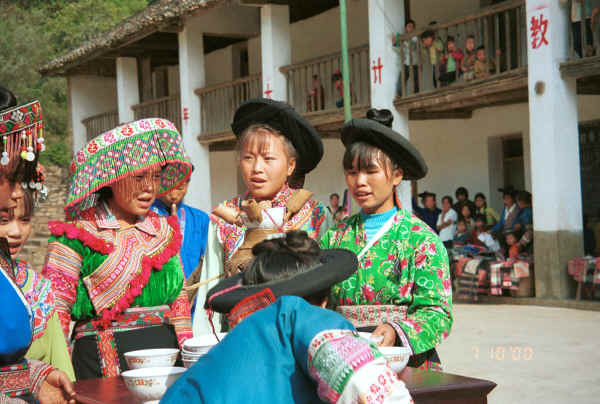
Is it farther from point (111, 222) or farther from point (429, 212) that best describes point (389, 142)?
point (429, 212)

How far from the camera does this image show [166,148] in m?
3.16

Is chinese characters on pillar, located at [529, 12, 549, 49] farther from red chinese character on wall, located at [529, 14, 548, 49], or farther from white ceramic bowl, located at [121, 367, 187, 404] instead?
white ceramic bowl, located at [121, 367, 187, 404]

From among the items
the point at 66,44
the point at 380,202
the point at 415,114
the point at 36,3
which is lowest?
the point at 380,202

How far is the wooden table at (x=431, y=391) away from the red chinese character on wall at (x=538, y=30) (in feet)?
26.2

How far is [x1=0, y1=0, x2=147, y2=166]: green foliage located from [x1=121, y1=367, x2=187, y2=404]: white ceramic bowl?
91.9 feet

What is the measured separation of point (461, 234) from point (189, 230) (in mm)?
8298

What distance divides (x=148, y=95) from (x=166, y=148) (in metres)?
16.8

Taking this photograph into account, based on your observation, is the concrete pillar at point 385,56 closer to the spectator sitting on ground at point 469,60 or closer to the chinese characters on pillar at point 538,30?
the spectator sitting on ground at point 469,60

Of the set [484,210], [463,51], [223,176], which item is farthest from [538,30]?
[223,176]

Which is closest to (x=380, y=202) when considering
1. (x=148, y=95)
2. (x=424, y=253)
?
(x=424, y=253)

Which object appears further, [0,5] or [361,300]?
[0,5]

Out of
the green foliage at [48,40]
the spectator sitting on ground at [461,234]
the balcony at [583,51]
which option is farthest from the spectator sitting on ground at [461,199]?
the green foliage at [48,40]

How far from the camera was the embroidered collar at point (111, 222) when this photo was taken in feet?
10.0

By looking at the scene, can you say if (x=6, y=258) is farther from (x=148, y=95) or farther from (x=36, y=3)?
(x=36, y=3)
